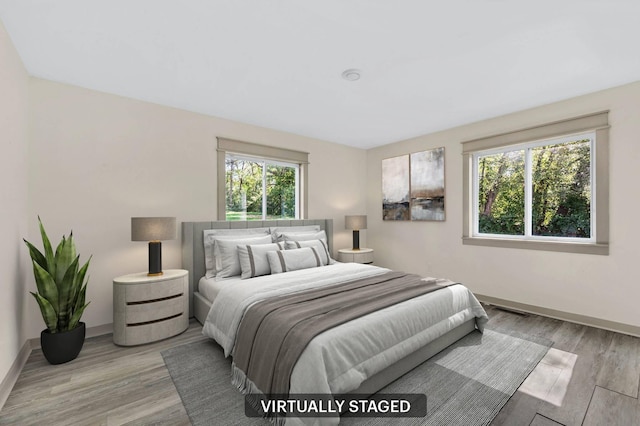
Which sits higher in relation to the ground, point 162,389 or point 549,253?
point 549,253

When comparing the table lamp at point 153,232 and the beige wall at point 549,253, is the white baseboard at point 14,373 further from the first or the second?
the beige wall at point 549,253

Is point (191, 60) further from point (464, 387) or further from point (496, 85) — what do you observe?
point (464, 387)

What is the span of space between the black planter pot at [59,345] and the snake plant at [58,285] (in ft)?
0.18

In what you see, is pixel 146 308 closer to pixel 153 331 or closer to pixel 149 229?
pixel 153 331

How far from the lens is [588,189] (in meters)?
3.22

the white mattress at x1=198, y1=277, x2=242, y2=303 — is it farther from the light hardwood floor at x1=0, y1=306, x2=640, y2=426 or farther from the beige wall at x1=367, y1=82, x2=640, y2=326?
the beige wall at x1=367, y1=82, x2=640, y2=326

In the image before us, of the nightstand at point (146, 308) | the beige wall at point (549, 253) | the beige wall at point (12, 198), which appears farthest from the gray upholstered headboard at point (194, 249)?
the beige wall at point (549, 253)

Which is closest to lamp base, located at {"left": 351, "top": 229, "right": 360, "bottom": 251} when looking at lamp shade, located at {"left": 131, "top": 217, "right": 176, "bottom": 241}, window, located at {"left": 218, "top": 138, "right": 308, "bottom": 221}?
window, located at {"left": 218, "top": 138, "right": 308, "bottom": 221}

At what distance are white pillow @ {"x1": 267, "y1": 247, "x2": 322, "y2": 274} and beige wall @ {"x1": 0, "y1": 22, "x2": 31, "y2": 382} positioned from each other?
2.10 meters

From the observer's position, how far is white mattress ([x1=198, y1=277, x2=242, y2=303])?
9.57 ft

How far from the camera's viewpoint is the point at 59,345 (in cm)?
233

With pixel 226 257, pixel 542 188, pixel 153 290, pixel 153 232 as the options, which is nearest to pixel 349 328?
pixel 226 257

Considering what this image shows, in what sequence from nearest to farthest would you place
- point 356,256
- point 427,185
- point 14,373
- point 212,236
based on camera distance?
point 14,373 → point 212,236 → point 427,185 → point 356,256

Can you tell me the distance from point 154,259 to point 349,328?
7.34 feet
